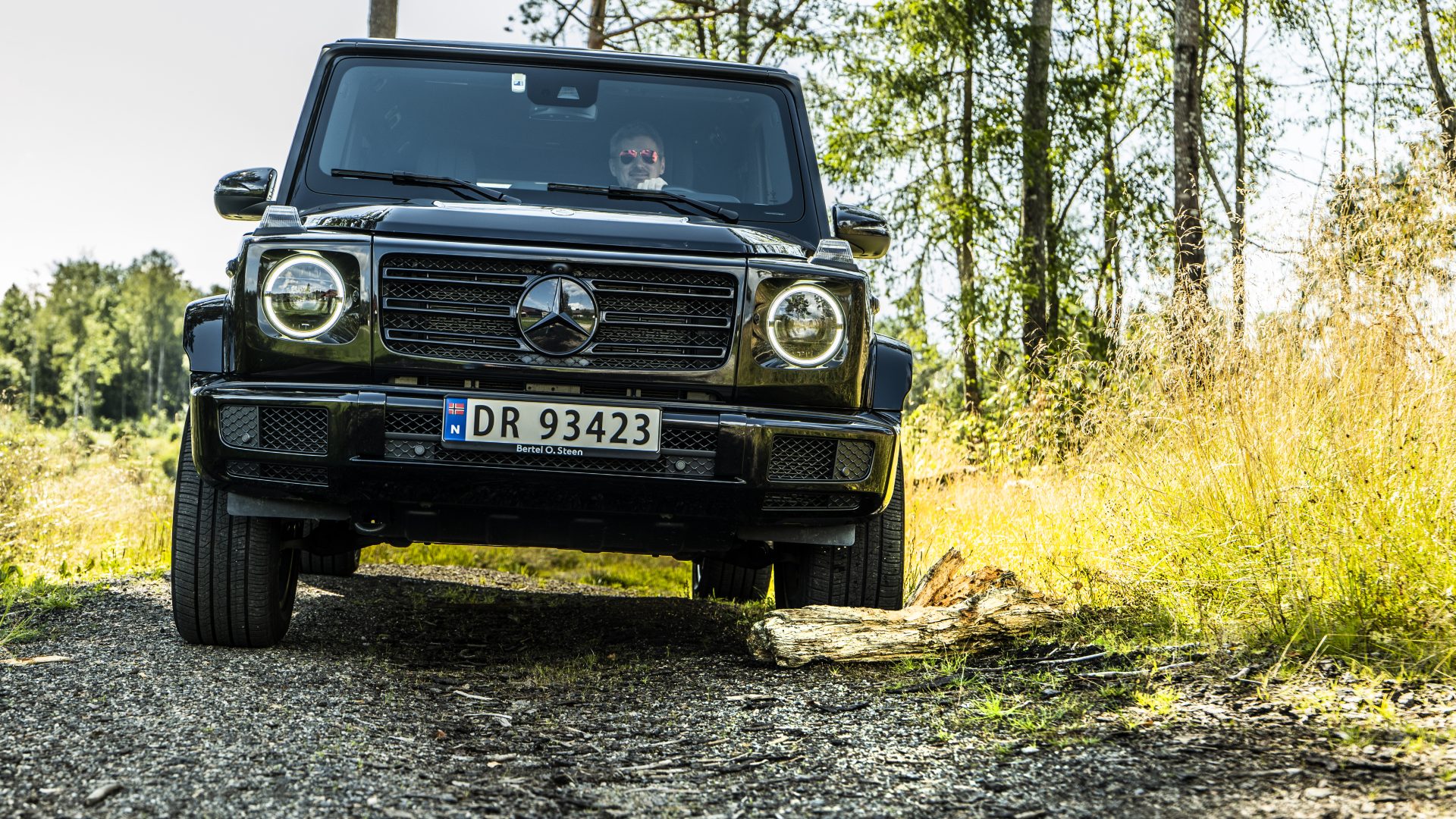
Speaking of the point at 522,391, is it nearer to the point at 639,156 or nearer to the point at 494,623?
the point at 639,156

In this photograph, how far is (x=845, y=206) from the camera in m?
4.16

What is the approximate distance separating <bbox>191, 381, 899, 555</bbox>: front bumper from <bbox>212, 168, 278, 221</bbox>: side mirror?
0.93 meters

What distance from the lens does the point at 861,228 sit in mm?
4062

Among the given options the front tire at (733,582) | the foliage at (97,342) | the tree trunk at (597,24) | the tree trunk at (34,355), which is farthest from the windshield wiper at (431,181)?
the tree trunk at (34,355)

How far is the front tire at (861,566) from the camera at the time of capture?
12.4ft

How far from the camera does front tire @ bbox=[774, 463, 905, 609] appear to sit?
3.79 metres

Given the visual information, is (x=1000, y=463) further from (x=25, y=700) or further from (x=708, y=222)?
(x=25, y=700)

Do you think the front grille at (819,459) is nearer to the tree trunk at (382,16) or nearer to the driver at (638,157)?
the driver at (638,157)

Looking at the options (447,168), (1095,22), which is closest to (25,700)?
(447,168)

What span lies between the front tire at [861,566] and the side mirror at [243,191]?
81.6 inches

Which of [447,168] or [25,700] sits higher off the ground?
[447,168]

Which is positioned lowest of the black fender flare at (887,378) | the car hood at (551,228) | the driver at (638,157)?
the black fender flare at (887,378)

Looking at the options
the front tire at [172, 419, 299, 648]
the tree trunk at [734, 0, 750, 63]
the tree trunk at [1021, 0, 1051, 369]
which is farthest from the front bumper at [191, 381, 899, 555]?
the tree trunk at [734, 0, 750, 63]

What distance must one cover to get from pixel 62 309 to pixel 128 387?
729cm
